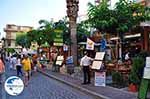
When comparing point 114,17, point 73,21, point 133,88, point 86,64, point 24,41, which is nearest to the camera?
point 133,88

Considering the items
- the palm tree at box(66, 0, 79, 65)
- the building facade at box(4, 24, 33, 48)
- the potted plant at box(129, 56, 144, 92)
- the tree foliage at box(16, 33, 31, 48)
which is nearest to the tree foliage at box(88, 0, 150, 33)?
the palm tree at box(66, 0, 79, 65)

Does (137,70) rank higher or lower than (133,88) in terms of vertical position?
higher

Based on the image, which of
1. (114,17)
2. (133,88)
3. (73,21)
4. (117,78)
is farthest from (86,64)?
(73,21)

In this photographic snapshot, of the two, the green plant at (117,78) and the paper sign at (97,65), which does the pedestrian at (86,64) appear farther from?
the green plant at (117,78)

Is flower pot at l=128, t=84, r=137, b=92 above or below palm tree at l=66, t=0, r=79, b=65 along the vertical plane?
below

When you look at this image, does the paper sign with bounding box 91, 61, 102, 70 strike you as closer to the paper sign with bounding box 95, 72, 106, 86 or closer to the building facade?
the paper sign with bounding box 95, 72, 106, 86

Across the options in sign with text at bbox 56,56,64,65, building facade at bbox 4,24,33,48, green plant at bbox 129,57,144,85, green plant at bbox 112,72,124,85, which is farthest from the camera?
building facade at bbox 4,24,33,48

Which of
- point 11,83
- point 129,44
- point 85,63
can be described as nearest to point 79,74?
point 85,63

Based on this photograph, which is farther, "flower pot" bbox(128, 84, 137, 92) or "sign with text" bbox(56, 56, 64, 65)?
"sign with text" bbox(56, 56, 64, 65)

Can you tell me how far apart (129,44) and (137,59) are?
19.5 m

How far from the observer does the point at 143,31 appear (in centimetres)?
2919

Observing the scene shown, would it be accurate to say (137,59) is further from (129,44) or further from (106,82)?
(129,44)

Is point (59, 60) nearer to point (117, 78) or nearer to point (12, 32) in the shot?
point (117, 78)

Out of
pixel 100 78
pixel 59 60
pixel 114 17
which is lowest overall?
pixel 100 78
